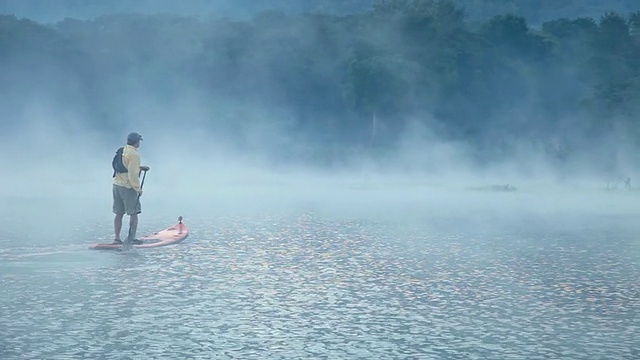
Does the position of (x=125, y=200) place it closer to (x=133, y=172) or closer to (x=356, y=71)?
(x=133, y=172)

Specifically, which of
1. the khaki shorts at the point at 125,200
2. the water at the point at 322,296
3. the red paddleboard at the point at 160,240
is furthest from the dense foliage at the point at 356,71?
the khaki shorts at the point at 125,200

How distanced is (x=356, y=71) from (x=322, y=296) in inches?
2369

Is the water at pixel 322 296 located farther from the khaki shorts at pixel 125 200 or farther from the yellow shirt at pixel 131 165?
the yellow shirt at pixel 131 165

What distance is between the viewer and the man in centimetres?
2152

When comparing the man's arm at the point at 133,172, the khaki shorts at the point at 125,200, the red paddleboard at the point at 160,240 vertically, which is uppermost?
the man's arm at the point at 133,172

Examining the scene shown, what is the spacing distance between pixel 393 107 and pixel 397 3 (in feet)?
34.6

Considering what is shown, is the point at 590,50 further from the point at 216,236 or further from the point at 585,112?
the point at 216,236

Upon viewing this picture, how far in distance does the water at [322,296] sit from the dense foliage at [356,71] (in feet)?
172

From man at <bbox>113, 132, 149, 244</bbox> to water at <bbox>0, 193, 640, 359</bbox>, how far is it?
2.30 feet

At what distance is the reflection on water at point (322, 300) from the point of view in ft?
40.5

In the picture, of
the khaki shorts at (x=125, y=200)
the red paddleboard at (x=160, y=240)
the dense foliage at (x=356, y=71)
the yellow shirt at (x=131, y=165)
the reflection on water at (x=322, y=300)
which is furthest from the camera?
the dense foliage at (x=356, y=71)

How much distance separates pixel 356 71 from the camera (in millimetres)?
→ 75312

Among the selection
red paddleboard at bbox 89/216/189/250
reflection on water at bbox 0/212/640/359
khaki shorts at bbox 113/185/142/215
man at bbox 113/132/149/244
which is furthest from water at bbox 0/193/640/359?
khaki shorts at bbox 113/185/142/215

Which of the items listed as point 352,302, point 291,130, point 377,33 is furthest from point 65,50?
point 352,302
